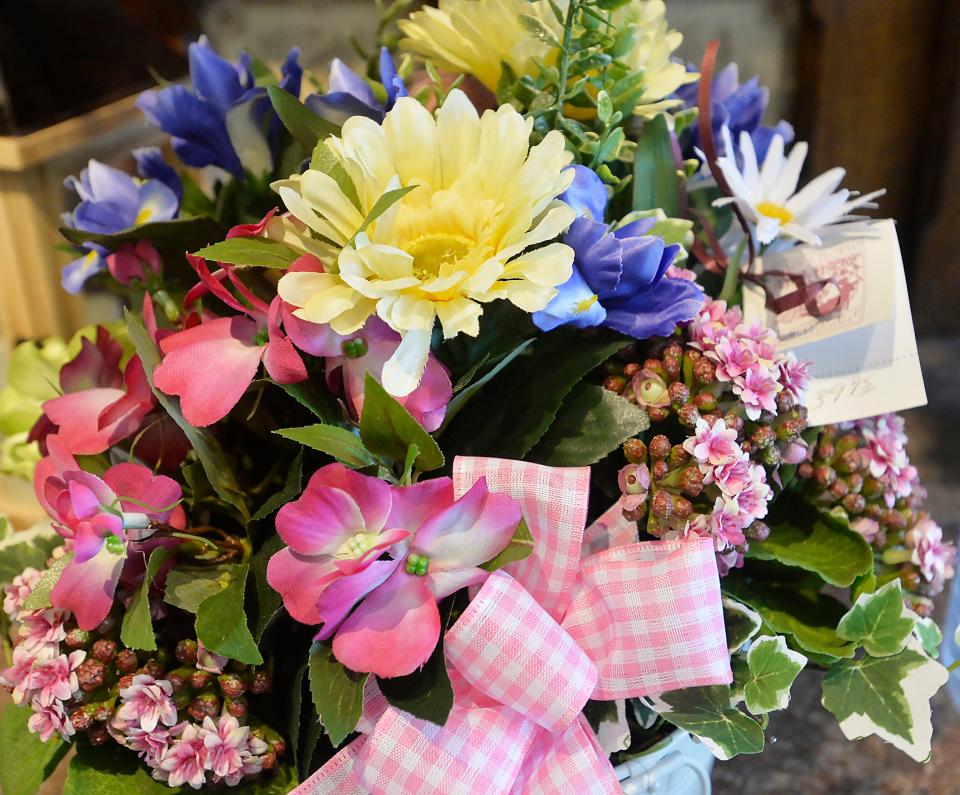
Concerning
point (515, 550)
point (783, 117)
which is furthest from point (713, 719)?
point (783, 117)

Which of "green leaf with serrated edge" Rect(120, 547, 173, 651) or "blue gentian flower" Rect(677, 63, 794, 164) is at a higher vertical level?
"blue gentian flower" Rect(677, 63, 794, 164)

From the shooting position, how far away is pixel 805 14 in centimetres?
134

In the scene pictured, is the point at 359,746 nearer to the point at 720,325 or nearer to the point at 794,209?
the point at 720,325

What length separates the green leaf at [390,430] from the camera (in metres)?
0.37

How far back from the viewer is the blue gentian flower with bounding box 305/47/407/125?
47 cm

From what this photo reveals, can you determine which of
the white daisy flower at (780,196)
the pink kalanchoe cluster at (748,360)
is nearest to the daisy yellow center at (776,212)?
the white daisy flower at (780,196)

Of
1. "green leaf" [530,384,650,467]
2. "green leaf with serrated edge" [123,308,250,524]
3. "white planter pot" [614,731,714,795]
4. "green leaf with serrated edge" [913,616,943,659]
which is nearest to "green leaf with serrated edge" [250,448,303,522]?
"green leaf with serrated edge" [123,308,250,524]

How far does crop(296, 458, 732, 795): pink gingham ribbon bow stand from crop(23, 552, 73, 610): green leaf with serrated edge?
0.15m

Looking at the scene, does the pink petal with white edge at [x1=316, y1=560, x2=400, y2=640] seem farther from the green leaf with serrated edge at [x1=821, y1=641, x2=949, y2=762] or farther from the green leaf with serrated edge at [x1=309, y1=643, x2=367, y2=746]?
the green leaf with serrated edge at [x1=821, y1=641, x2=949, y2=762]

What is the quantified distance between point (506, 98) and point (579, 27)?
0.07 metres

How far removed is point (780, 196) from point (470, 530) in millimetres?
321

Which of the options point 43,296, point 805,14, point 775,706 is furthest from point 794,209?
point 805,14

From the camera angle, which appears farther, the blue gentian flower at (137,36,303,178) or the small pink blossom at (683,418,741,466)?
the blue gentian flower at (137,36,303,178)

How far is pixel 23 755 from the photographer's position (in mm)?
457
